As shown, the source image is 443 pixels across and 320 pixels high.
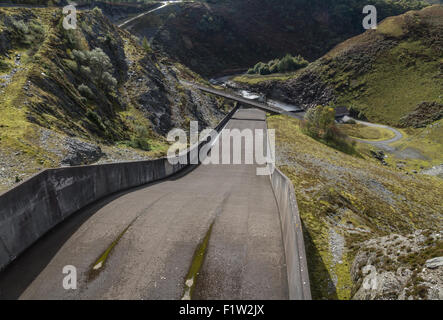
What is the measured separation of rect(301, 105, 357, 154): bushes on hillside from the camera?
172 feet

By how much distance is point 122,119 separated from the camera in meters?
30.9

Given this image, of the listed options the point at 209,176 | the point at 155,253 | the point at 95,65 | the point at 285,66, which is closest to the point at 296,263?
the point at 155,253

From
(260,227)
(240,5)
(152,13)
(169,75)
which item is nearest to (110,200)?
(260,227)

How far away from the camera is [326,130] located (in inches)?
2087

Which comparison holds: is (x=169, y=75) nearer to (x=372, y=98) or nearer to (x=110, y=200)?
(x=110, y=200)

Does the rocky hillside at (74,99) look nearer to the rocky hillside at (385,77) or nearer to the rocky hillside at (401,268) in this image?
the rocky hillside at (401,268)

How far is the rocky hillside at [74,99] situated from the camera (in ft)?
50.1

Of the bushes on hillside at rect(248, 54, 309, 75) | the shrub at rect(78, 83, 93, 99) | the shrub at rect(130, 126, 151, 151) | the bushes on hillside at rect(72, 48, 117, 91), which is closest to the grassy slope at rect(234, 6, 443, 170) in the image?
the bushes on hillside at rect(248, 54, 309, 75)

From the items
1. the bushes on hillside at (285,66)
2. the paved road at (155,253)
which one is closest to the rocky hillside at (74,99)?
the paved road at (155,253)

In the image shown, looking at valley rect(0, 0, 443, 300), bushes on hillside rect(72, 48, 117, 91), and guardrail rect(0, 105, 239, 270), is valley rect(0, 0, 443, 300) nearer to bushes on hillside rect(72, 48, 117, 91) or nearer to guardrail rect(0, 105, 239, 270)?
bushes on hillside rect(72, 48, 117, 91)

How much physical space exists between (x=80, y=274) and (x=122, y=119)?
2584cm

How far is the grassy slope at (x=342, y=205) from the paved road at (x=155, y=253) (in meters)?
2.76

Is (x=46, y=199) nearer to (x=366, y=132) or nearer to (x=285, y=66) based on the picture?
(x=366, y=132)

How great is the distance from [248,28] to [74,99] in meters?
152
